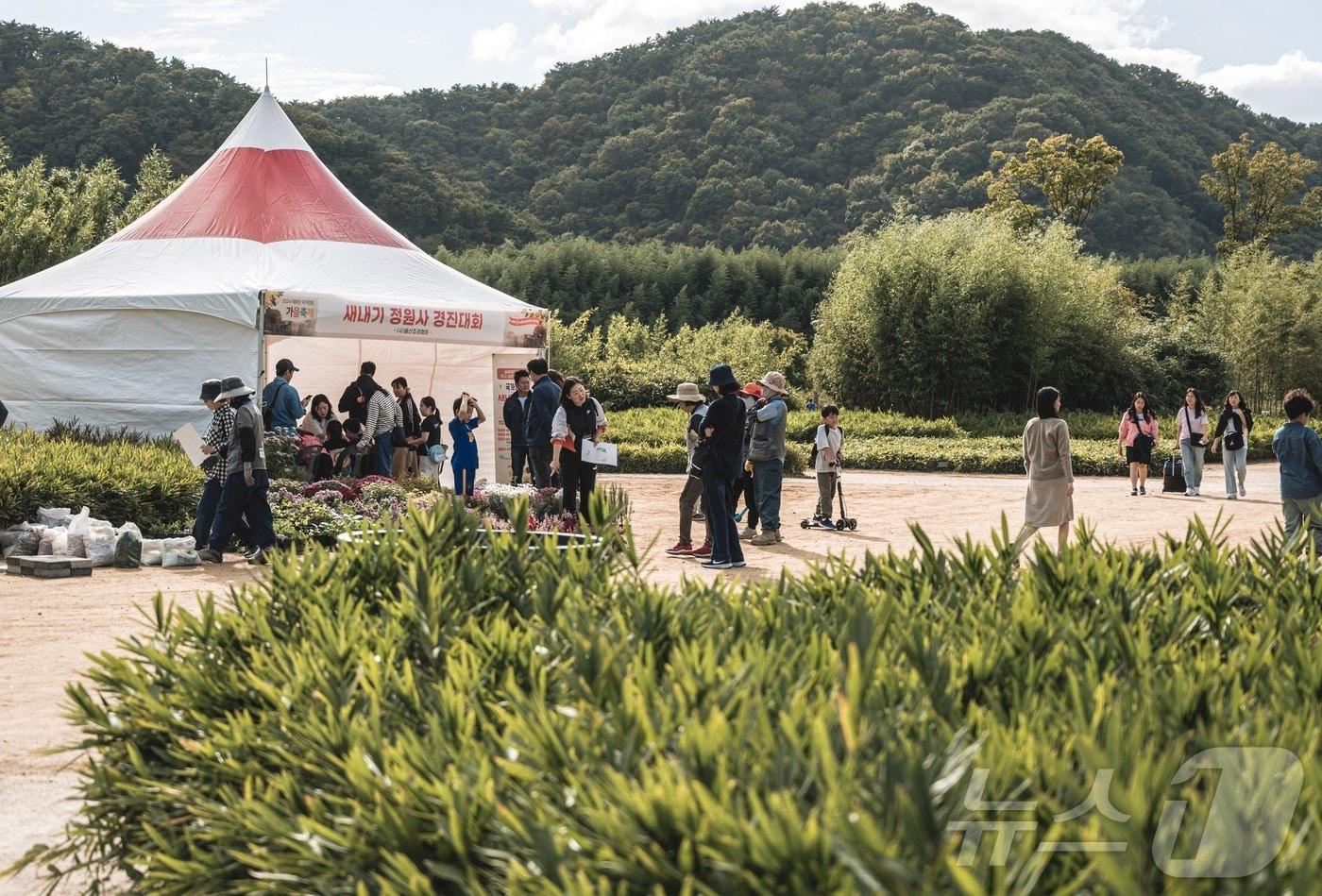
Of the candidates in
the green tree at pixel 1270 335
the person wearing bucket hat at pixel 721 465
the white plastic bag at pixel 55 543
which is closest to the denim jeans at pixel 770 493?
the person wearing bucket hat at pixel 721 465

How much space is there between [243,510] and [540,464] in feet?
11.8

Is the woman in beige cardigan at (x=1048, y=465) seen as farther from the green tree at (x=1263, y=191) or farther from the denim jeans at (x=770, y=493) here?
the green tree at (x=1263, y=191)

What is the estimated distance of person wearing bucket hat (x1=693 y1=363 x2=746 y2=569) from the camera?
1074 centimetres

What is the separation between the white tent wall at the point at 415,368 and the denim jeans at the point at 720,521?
27.5 ft

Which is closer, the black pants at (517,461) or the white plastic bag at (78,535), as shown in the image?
the white plastic bag at (78,535)

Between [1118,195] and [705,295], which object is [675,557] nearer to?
[705,295]

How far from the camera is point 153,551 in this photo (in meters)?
10.7

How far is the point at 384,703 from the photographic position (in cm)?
316

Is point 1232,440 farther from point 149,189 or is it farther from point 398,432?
point 149,189

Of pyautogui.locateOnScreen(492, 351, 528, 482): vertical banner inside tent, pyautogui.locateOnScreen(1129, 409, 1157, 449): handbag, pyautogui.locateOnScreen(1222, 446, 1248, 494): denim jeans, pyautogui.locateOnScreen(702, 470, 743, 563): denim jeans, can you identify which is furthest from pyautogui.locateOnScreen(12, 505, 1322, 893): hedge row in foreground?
pyautogui.locateOnScreen(1129, 409, 1157, 449): handbag

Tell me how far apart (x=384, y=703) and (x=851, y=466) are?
22433mm

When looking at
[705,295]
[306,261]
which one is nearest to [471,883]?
[306,261]

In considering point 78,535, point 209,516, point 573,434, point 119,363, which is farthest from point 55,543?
point 119,363

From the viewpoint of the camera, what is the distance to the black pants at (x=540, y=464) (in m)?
13.5
